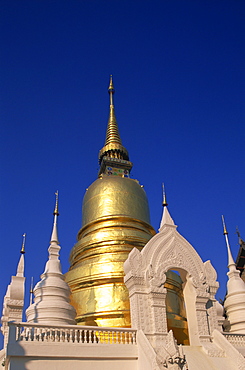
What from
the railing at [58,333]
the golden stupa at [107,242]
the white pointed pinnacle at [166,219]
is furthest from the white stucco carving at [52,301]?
the white pointed pinnacle at [166,219]

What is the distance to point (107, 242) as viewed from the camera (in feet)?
55.1

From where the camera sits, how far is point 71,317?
483 inches

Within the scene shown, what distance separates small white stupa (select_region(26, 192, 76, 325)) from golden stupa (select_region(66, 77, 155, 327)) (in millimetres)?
2043

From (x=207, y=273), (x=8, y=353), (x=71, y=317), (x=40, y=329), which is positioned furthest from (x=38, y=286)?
(x=207, y=273)

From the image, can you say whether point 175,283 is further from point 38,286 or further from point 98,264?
point 38,286

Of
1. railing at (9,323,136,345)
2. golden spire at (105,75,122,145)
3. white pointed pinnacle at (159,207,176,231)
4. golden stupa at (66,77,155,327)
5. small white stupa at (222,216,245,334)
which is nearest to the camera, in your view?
railing at (9,323,136,345)

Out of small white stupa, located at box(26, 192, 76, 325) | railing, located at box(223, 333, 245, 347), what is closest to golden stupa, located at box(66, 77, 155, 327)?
small white stupa, located at box(26, 192, 76, 325)

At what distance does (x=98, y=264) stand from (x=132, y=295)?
3.95m

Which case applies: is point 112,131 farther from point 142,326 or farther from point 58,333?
point 58,333

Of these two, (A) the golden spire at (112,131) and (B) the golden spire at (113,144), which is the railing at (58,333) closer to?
(B) the golden spire at (113,144)

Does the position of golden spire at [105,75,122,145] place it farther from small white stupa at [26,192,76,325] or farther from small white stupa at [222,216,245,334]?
small white stupa at [26,192,76,325]

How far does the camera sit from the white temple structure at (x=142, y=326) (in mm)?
9602

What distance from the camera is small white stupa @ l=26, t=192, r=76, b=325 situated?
11.8 m

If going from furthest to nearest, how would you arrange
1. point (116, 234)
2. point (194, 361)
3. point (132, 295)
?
point (116, 234) → point (132, 295) → point (194, 361)
